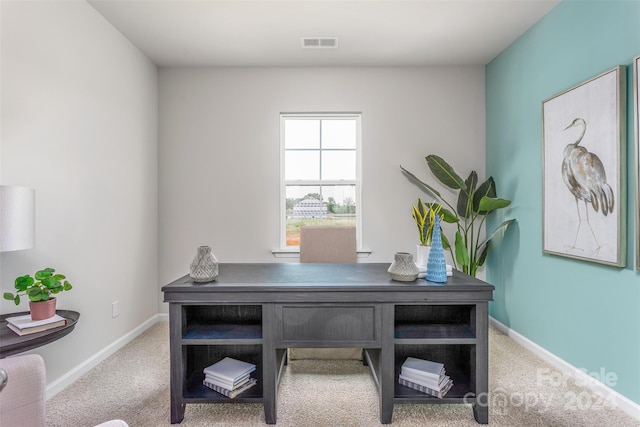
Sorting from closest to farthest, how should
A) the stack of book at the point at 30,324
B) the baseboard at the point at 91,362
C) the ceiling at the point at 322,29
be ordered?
the stack of book at the point at 30,324 → the baseboard at the point at 91,362 → the ceiling at the point at 322,29

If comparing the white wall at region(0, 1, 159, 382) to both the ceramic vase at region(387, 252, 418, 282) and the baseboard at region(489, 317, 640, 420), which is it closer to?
the ceramic vase at region(387, 252, 418, 282)

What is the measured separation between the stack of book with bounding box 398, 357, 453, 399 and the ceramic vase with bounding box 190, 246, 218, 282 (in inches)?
48.7

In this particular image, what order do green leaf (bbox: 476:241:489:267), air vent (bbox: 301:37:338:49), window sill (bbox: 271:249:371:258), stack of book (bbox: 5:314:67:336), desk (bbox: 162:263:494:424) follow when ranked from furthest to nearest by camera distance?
window sill (bbox: 271:249:371:258), green leaf (bbox: 476:241:489:267), air vent (bbox: 301:37:338:49), desk (bbox: 162:263:494:424), stack of book (bbox: 5:314:67:336)

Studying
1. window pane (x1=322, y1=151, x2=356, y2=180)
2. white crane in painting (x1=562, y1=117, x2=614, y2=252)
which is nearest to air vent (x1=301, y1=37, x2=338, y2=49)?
window pane (x1=322, y1=151, x2=356, y2=180)

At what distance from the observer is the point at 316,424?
5.89 feet

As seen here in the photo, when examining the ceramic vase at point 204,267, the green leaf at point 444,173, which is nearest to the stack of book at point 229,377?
the ceramic vase at point 204,267

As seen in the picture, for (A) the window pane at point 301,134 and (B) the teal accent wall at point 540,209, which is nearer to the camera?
(B) the teal accent wall at point 540,209

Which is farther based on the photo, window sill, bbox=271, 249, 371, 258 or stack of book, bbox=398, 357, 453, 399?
window sill, bbox=271, 249, 371, 258

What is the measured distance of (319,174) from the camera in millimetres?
3678

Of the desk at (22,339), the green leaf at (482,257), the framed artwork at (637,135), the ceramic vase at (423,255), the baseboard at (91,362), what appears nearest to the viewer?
the desk at (22,339)

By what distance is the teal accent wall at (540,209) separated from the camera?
1898mm

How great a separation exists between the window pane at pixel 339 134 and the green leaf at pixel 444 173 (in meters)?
0.88

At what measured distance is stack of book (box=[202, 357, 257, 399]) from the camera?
176 centimetres

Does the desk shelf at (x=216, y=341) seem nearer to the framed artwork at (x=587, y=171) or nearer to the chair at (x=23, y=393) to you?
the chair at (x=23, y=393)
